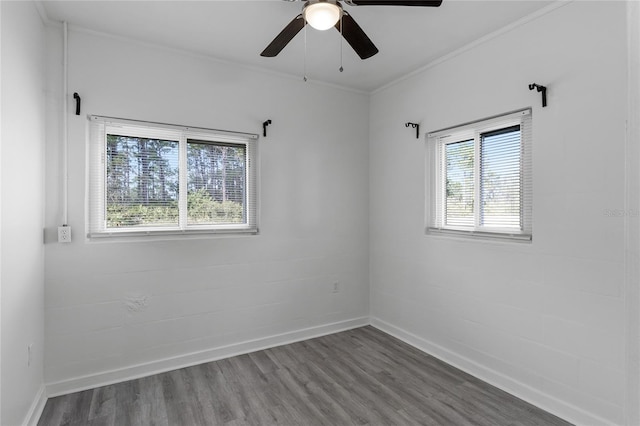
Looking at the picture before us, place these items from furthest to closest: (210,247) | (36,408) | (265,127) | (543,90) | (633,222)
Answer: (265,127) < (210,247) < (543,90) < (36,408) < (633,222)

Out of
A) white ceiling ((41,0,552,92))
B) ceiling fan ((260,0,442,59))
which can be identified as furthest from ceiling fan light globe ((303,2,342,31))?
white ceiling ((41,0,552,92))

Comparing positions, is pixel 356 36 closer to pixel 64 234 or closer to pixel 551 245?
pixel 551 245

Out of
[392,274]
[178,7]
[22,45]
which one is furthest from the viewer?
[392,274]

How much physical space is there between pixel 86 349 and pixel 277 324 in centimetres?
159

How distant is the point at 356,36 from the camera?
207cm

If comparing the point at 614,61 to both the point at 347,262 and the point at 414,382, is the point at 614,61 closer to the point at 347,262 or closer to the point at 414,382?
the point at 414,382

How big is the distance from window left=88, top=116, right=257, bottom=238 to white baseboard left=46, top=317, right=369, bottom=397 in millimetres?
1077

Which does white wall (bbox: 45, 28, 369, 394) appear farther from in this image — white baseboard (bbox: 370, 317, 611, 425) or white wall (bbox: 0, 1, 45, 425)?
white baseboard (bbox: 370, 317, 611, 425)

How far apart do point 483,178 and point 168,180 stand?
2.70 meters

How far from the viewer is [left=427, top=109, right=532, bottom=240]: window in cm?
256

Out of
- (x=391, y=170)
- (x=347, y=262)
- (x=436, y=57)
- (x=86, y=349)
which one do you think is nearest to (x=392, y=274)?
(x=347, y=262)

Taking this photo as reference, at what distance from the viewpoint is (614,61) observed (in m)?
2.03

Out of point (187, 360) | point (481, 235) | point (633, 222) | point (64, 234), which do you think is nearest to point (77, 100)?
point (64, 234)

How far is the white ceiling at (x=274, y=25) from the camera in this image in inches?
92.4
